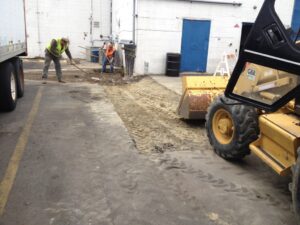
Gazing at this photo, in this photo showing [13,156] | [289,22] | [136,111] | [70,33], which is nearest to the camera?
[13,156]

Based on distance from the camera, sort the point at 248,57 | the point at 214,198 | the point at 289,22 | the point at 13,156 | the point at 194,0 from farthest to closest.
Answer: the point at 289,22, the point at 194,0, the point at 13,156, the point at 214,198, the point at 248,57

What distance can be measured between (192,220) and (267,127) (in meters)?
1.49

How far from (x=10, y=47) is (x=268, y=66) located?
5.98m

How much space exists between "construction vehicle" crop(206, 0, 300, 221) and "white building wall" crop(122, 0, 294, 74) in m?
10.1

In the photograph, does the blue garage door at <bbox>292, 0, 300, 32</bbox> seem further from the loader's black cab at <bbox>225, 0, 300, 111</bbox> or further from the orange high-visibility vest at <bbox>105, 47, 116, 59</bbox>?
the loader's black cab at <bbox>225, 0, 300, 111</bbox>

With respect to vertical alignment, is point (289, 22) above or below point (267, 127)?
above

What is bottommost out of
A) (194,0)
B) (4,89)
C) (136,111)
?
(136,111)

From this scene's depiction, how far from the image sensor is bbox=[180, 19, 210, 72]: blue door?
15.7 m

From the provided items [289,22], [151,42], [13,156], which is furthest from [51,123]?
[289,22]

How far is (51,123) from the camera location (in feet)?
24.1

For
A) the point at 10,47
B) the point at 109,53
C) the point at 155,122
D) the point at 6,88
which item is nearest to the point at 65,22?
the point at 109,53

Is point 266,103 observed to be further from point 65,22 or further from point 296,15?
point 65,22

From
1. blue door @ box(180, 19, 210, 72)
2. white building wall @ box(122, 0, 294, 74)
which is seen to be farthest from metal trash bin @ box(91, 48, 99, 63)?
blue door @ box(180, 19, 210, 72)

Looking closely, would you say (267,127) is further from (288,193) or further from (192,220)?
(192,220)
